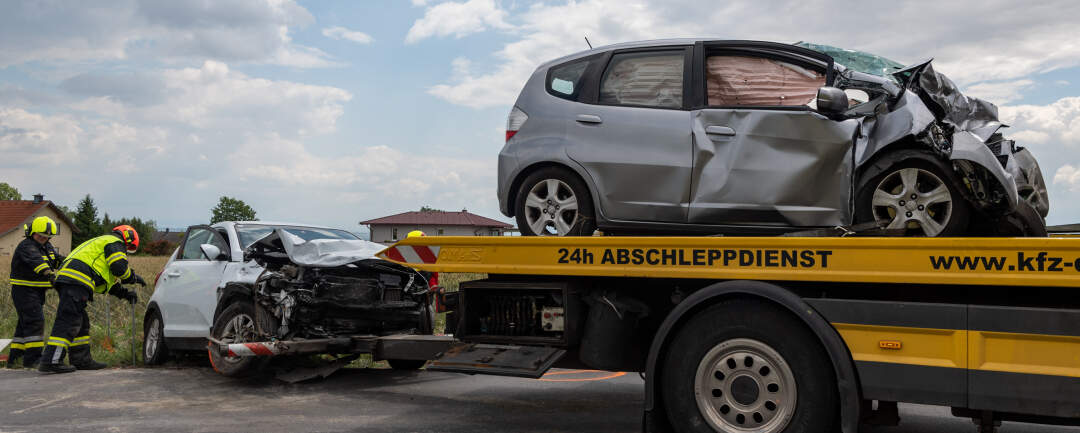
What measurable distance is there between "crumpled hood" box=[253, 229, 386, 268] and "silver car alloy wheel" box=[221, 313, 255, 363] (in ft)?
2.13

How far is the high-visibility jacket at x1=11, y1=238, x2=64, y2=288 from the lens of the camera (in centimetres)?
931

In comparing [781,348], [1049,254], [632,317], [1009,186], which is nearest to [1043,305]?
[1049,254]

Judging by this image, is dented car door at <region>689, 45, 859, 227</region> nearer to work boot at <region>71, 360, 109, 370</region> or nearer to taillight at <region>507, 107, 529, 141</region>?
taillight at <region>507, 107, 529, 141</region>

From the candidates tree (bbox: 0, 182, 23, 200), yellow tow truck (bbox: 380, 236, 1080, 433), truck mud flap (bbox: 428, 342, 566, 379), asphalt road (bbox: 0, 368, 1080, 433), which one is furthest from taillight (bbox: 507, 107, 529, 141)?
tree (bbox: 0, 182, 23, 200)

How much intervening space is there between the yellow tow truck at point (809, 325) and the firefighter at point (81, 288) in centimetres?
547

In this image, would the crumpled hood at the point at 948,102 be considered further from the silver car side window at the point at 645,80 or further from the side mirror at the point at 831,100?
the silver car side window at the point at 645,80

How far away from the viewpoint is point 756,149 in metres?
5.05

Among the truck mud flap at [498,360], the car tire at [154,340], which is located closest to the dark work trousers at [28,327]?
the car tire at [154,340]

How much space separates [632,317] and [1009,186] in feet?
7.14

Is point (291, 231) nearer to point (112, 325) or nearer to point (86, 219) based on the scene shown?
point (112, 325)

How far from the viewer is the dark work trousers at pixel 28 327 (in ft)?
30.4

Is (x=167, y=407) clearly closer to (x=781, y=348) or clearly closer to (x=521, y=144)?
(x=521, y=144)

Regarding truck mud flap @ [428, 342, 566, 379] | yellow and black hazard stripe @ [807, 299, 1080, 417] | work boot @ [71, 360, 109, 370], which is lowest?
work boot @ [71, 360, 109, 370]

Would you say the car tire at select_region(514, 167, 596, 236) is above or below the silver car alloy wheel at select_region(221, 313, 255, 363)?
above
